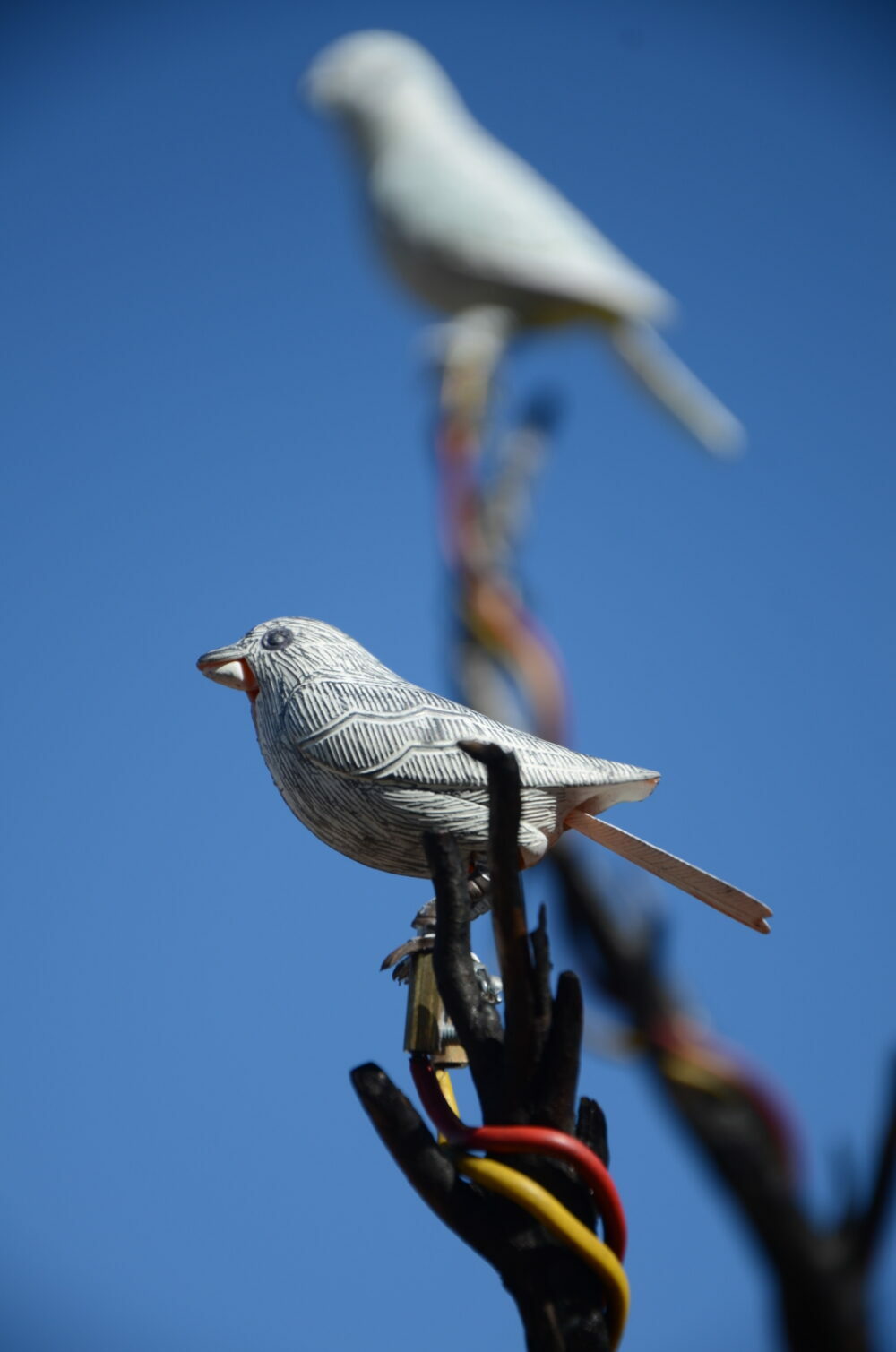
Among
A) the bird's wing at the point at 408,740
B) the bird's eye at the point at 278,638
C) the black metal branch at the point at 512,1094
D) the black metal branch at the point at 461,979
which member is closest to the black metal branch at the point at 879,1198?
the black metal branch at the point at 512,1094

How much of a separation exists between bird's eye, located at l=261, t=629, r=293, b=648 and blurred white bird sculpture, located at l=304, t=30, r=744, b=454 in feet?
4.21

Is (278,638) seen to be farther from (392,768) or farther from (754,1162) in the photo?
(754,1162)

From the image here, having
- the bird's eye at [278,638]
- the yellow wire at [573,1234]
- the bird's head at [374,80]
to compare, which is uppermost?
the bird's head at [374,80]

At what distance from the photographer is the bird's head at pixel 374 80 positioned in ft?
7.38

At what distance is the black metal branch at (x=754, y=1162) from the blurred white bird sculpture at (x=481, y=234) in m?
0.66

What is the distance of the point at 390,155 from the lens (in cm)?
200

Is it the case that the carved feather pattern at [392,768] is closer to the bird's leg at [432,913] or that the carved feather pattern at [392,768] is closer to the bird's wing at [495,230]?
the bird's leg at [432,913]

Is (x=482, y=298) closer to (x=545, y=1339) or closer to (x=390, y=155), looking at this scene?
(x=390, y=155)

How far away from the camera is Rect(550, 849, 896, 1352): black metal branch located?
56.1 inches

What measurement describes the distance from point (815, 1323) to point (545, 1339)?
883mm

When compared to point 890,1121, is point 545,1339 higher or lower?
lower

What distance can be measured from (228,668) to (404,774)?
1.97ft

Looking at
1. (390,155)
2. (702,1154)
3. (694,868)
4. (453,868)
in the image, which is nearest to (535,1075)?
(453,868)

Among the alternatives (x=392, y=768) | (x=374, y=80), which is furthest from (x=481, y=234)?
(x=392, y=768)
